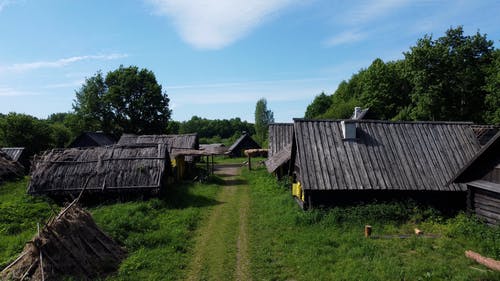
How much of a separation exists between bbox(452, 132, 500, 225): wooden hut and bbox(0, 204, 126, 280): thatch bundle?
13943 millimetres

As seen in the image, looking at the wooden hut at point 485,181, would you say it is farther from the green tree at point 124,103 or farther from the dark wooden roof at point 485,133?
the green tree at point 124,103

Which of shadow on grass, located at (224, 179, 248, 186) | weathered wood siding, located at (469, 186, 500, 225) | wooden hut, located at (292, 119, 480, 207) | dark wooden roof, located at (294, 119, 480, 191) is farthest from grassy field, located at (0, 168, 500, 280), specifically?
shadow on grass, located at (224, 179, 248, 186)

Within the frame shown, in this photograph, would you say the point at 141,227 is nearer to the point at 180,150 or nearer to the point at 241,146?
the point at 180,150

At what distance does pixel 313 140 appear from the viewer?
57.6ft

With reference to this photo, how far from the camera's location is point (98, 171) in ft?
63.9

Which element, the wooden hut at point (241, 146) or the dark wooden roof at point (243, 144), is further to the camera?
the dark wooden roof at point (243, 144)

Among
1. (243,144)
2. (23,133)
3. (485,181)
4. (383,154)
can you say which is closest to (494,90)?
(383,154)

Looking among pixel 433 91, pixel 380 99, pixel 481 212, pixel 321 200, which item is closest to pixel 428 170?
pixel 481 212

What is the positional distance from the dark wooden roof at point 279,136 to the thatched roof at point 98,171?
11.8 meters

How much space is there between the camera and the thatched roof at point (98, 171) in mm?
18891

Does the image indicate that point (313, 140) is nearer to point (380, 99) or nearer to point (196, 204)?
point (196, 204)

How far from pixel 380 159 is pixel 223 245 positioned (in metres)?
9.20

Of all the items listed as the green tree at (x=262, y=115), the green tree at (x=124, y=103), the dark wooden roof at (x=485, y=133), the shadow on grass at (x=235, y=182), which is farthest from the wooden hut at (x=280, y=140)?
the green tree at (x=262, y=115)

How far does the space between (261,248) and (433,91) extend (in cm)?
3137
